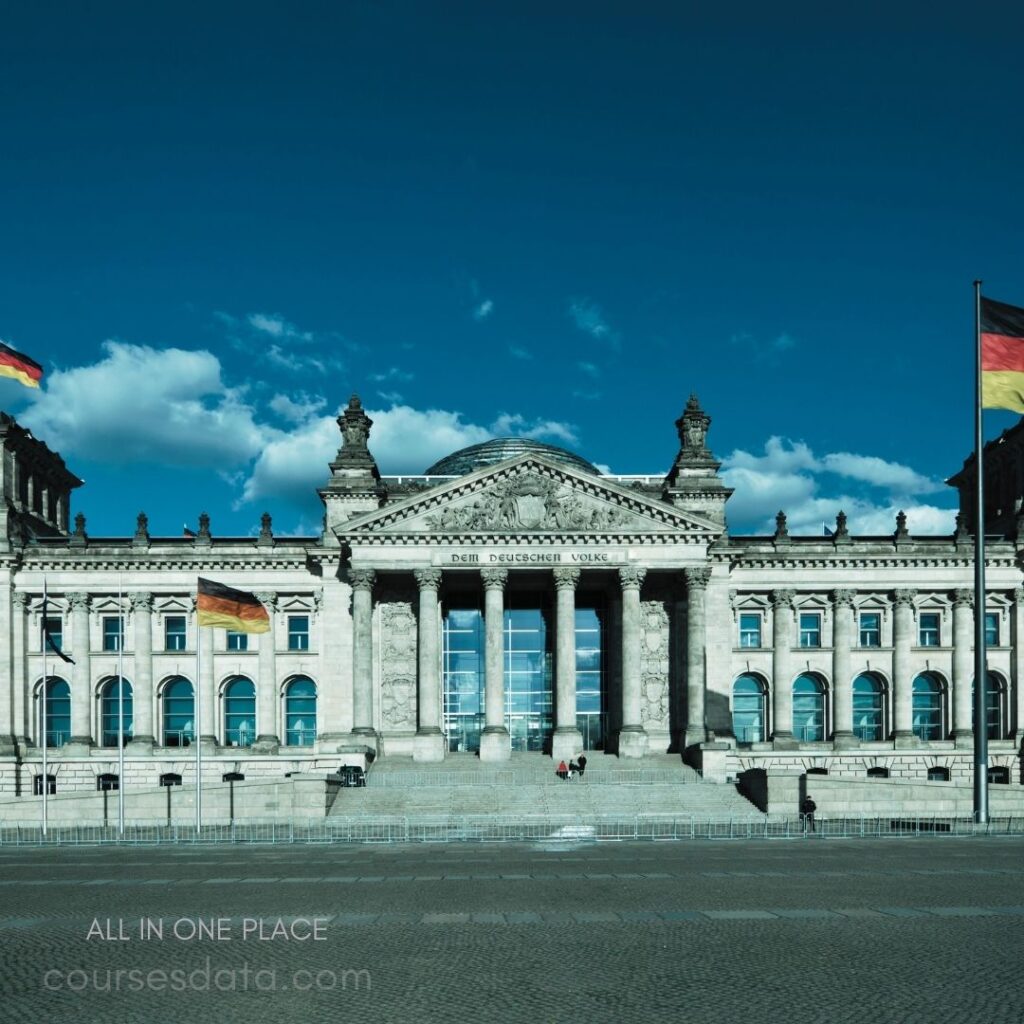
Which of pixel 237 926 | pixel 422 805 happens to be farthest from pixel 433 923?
pixel 422 805

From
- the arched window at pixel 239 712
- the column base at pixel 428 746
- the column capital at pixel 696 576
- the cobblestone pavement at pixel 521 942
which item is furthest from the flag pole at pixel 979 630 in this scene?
the arched window at pixel 239 712

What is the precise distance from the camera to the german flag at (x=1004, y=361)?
44875 mm

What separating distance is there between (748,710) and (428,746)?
832 inches

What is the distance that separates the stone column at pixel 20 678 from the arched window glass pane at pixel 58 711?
973mm

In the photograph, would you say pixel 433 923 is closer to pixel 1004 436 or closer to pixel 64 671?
pixel 64 671

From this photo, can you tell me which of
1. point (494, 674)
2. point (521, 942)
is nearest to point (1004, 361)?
point (521, 942)

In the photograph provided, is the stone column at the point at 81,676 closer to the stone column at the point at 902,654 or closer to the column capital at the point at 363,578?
the column capital at the point at 363,578

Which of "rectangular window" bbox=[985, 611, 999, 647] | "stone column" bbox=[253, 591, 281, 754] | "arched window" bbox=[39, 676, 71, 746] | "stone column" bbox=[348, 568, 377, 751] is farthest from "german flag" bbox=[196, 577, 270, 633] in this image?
"rectangular window" bbox=[985, 611, 999, 647]

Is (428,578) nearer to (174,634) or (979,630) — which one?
(174,634)

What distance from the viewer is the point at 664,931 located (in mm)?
22000

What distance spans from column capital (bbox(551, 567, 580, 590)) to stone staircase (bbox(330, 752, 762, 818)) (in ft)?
31.7

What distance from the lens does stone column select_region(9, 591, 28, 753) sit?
75.6 metres

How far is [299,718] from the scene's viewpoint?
3076 inches

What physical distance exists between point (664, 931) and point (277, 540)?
2351 inches
